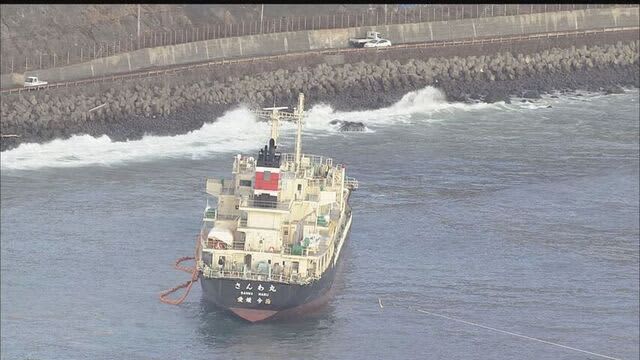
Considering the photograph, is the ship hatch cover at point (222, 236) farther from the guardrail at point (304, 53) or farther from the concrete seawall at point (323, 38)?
the concrete seawall at point (323, 38)

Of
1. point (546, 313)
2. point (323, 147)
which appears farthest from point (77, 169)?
point (546, 313)

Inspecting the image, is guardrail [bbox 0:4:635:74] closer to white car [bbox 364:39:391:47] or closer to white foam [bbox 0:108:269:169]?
white car [bbox 364:39:391:47]

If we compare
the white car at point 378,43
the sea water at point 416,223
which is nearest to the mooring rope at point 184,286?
the sea water at point 416,223

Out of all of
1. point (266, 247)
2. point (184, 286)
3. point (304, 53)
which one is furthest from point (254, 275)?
point (304, 53)

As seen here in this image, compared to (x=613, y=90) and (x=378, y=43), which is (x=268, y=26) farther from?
(x=613, y=90)

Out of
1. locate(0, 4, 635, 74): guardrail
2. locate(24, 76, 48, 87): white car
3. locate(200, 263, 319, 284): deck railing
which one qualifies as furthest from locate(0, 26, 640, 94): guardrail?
locate(200, 263, 319, 284): deck railing

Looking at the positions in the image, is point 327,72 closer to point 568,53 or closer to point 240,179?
point 568,53

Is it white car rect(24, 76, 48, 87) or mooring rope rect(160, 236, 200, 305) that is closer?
mooring rope rect(160, 236, 200, 305)
